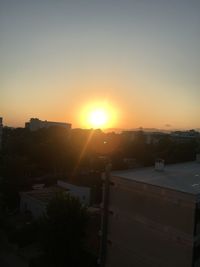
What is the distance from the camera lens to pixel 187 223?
991 centimetres

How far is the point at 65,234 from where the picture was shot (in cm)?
1312

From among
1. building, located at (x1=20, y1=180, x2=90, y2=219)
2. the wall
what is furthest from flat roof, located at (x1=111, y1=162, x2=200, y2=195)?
building, located at (x1=20, y1=180, x2=90, y2=219)

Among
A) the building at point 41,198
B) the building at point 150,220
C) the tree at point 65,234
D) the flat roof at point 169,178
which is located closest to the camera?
the building at point 150,220

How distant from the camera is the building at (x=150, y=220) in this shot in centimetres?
994

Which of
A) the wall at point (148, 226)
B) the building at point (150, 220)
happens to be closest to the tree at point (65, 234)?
the building at point (150, 220)

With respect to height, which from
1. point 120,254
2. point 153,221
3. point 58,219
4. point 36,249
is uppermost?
point 153,221

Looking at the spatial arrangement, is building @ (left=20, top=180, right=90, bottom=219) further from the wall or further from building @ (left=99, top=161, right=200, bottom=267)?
the wall

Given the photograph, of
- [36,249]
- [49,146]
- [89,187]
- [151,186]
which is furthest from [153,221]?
[49,146]

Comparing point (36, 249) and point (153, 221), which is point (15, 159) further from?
point (153, 221)

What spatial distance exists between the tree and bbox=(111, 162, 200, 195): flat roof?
9.19ft

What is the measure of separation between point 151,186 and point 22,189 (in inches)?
648

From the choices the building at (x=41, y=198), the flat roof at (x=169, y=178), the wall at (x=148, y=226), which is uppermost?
the flat roof at (x=169, y=178)

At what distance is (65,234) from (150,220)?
421 centimetres

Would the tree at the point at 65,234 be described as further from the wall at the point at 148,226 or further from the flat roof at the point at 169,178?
the flat roof at the point at 169,178
